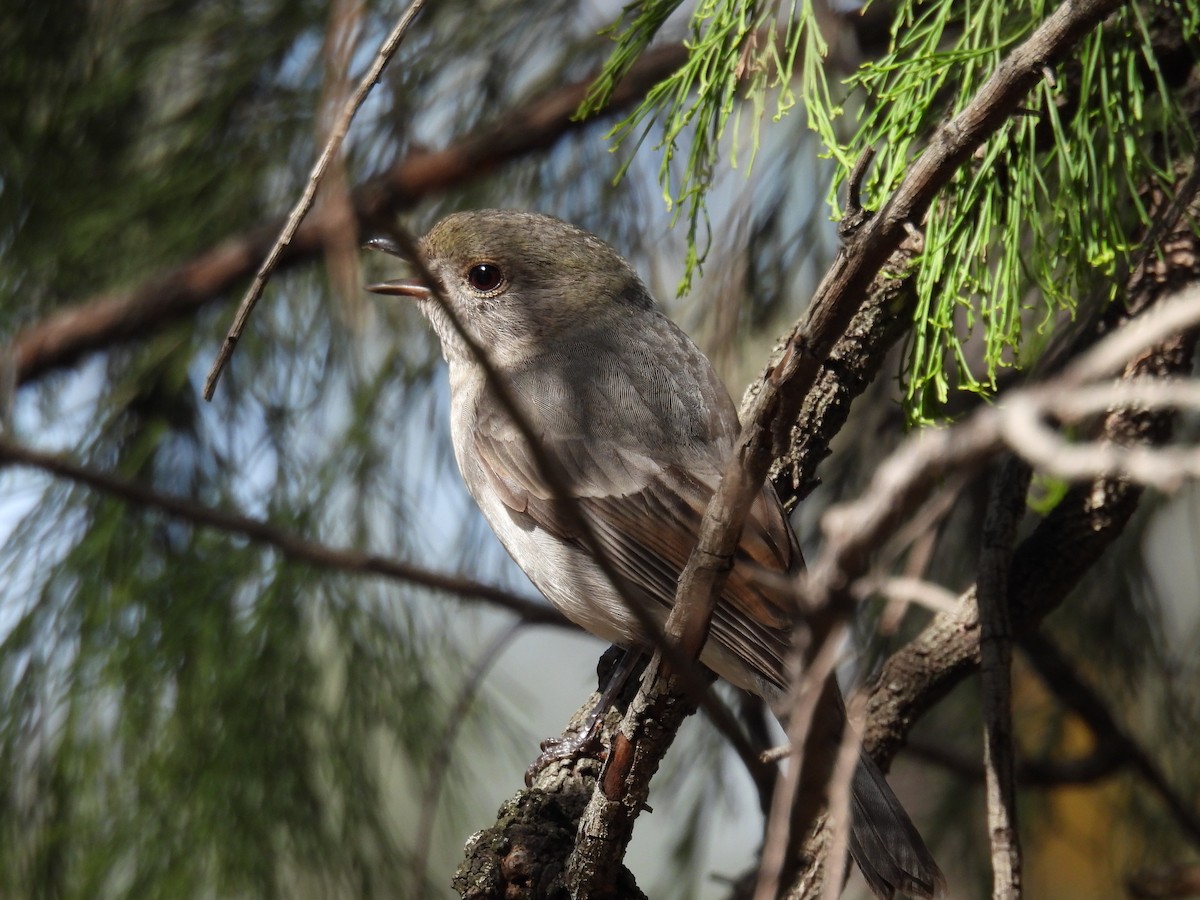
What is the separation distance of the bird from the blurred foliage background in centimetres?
27

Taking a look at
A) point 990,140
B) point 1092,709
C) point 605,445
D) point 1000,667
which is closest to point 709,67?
point 990,140

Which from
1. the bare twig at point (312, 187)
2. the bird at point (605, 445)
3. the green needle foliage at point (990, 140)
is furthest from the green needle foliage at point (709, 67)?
the bare twig at point (312, 187)

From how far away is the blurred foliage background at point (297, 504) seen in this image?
3.70 metres

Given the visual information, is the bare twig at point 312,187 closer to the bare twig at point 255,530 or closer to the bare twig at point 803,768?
the bare twig at point 255,530

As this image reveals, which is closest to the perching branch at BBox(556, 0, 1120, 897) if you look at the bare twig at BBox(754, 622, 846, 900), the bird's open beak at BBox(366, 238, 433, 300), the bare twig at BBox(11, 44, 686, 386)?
the bare twig at BBox(754, 622, 846, 900)

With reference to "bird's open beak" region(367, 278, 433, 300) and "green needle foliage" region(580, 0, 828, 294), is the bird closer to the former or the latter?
"bird's open beak" region(367, 278, 433, 300)

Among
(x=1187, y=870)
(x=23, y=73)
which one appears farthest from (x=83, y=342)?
(x=1187, y=870)

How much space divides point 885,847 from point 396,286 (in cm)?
207

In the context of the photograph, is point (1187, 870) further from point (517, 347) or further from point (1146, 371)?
point (517, 347)

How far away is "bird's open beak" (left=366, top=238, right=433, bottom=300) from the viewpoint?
12.2 ft

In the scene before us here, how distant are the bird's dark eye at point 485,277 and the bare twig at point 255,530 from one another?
1244 millimetres

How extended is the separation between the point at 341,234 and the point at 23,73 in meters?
3.02

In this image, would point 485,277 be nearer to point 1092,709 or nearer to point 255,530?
point 255,530

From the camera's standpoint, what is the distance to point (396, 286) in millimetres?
3766
